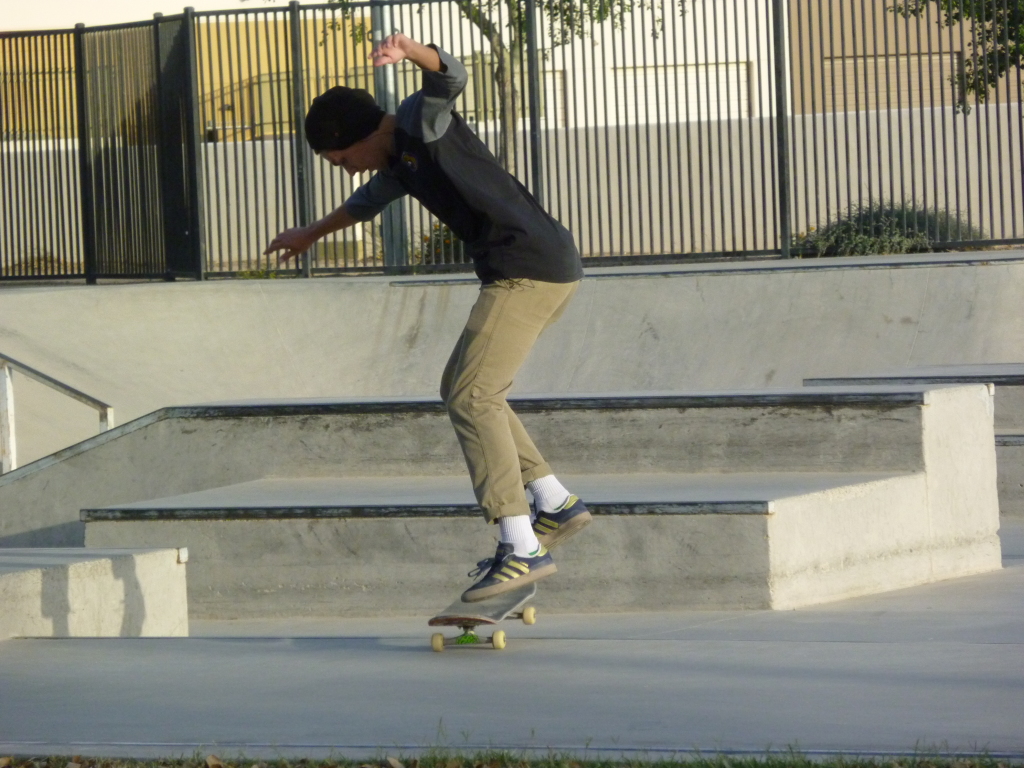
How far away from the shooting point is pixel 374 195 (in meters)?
4.71

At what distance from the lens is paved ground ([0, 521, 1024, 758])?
345 centimetres

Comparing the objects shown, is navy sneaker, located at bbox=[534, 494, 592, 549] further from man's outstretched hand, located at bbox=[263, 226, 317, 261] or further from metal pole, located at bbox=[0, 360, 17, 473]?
metal pole, located at bbox=[0, 360, 17, 473]

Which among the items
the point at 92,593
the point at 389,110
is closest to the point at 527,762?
the point at 92,593

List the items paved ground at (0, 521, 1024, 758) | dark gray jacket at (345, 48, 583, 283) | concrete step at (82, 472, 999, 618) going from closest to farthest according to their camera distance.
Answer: paved ground at (0, 521, 1024, 758) < dark gray jacket at (345, 48, 583, 283) < concrete step at (82, 472, 999, 618)

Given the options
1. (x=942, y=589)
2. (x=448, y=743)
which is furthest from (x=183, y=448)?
(x=448, y=743)

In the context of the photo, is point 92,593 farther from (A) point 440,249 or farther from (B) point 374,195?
(A) point 440,249

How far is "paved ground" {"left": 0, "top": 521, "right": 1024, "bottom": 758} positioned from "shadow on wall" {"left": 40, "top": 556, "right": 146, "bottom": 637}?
13.1 inches

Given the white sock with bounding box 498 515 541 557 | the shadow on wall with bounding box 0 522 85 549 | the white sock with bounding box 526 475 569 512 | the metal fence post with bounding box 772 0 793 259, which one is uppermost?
the metal fence post with bounding box 772 0 793 259

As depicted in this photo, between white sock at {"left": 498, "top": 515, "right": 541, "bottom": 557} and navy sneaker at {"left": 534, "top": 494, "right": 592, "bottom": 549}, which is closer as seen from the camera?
white sock at {"left": 498, "top": 515, "right": 541, "bottom": 557}

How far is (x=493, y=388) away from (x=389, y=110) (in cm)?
961

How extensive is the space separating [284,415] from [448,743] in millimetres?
4249

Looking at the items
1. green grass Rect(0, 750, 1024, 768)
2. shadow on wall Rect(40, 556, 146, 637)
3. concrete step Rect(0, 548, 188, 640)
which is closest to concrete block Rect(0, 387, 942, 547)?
concrete step Rect(0, 548, 188, 640)

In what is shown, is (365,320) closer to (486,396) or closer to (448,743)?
(486,396)

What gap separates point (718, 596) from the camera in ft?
18.3
